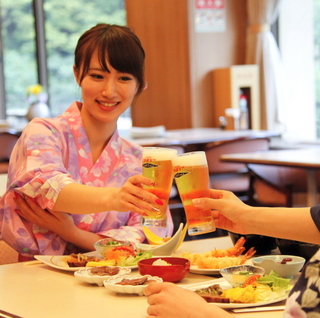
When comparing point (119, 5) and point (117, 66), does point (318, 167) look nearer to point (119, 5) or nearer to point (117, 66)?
point (117, 66)

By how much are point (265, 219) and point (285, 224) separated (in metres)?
0.07

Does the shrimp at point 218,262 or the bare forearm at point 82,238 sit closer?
the shrimp at point 218,262

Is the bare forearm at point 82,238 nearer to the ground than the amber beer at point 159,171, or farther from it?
nearer to the ground

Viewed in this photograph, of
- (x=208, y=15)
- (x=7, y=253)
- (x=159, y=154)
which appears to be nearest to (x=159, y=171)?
(x=159, y=154)

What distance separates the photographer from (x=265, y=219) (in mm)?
1452

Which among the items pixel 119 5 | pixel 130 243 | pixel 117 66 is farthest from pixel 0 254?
pixel 119 5

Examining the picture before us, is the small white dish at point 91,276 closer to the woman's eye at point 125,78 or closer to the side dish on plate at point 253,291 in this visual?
the side dish on plate at point 253,291

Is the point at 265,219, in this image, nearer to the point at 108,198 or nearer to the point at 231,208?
the point at 231,208

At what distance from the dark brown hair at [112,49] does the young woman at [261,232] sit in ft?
2.09

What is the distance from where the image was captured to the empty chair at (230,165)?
4.91m

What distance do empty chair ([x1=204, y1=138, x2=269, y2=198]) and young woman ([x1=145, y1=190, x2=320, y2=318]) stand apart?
3226 mm

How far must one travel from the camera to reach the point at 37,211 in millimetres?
1969

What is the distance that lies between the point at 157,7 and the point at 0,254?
227 inches

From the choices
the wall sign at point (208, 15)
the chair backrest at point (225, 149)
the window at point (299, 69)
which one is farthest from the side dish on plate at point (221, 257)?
the wall sign at point (208, 15)
